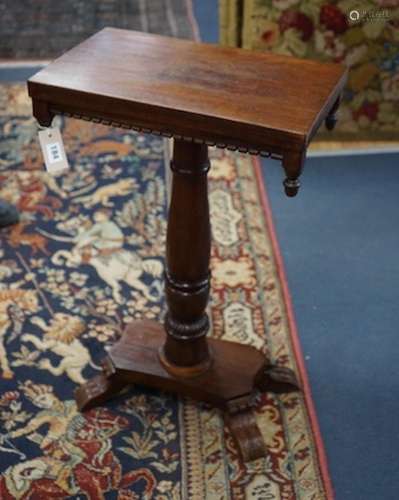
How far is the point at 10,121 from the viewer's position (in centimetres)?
294

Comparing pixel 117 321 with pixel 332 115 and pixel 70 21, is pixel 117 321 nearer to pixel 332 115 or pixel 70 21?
pixel 332 115

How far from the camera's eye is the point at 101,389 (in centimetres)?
174

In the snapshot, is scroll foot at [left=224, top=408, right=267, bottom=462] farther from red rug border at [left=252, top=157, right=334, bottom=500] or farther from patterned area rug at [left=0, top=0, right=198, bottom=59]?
patterned area rug at [left=0, top=0, right=198, bottom=59]

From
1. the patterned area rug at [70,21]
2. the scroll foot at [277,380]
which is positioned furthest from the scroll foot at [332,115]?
the patterned area rug at [70,21]

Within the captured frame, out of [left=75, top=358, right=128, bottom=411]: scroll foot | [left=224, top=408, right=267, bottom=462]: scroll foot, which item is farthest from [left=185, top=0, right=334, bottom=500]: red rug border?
[left=75, top=358, right=128, bottom=411]: scroll foot

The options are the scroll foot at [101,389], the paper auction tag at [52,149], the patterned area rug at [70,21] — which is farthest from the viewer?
the patterned area rug at [70,21]

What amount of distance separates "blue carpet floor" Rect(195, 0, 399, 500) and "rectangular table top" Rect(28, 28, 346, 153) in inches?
30.4

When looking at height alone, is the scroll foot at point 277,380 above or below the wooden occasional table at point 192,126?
below

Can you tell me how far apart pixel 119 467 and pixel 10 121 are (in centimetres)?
175

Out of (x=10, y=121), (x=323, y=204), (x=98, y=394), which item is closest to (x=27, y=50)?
(x=10, y=121)

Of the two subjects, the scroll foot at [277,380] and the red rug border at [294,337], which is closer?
the red rug border at [294,337]

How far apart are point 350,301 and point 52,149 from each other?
1.03 meters

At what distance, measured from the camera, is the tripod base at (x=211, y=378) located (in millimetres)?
1661

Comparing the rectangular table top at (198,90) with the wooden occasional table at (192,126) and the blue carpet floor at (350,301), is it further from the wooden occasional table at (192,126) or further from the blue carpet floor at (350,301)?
the blue carpet floor at (350,301)
